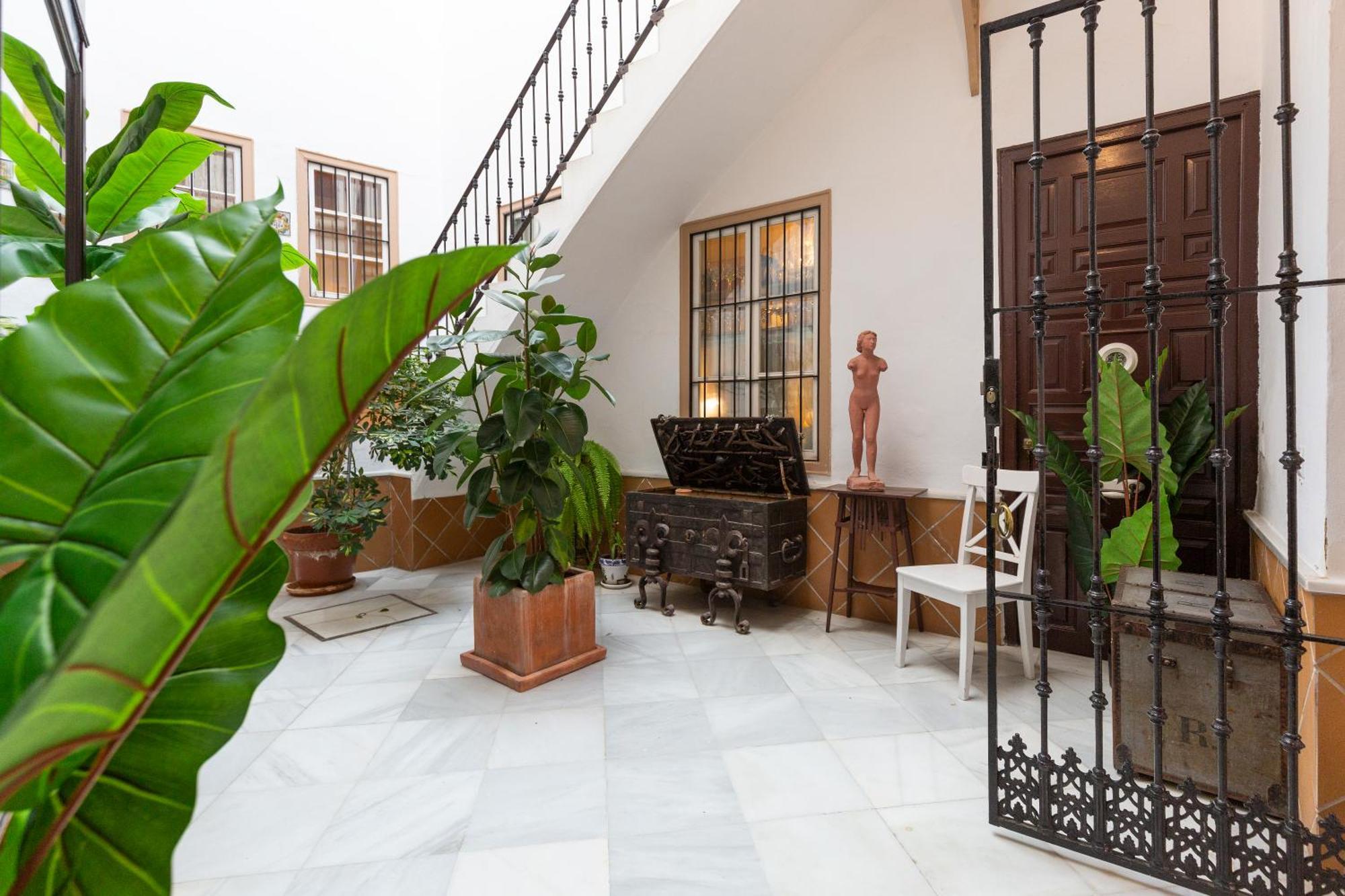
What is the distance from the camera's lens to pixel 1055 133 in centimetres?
319

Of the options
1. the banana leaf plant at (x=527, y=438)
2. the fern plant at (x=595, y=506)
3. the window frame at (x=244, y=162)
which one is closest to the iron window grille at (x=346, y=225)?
the window frame at (x=244, y=162)

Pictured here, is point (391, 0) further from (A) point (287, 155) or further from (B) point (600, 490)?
(B) point (600, 490)

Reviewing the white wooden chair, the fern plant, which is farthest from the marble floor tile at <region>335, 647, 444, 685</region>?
the white wooden chair

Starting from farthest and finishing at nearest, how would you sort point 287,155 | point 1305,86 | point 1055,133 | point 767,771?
point 287,155 < point 1055,133 < point 767,771 < point 1305,86

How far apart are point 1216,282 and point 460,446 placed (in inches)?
105

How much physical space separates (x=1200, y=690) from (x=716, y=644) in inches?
77.9

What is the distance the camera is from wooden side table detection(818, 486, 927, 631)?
342 cm

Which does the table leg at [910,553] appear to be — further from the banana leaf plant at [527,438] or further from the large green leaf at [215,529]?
the large green leaf at [215,529]

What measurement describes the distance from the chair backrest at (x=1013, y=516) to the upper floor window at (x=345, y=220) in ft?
Result: 17.3

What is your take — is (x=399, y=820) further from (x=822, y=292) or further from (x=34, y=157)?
(x=822, y=292)

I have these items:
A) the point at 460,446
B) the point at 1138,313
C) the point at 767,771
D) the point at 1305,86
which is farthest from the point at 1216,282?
the point at 460,446

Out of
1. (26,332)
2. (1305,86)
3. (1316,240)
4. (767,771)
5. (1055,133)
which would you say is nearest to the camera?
(26,332)

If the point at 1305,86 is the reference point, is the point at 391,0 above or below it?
above

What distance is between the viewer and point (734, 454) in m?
3.86
